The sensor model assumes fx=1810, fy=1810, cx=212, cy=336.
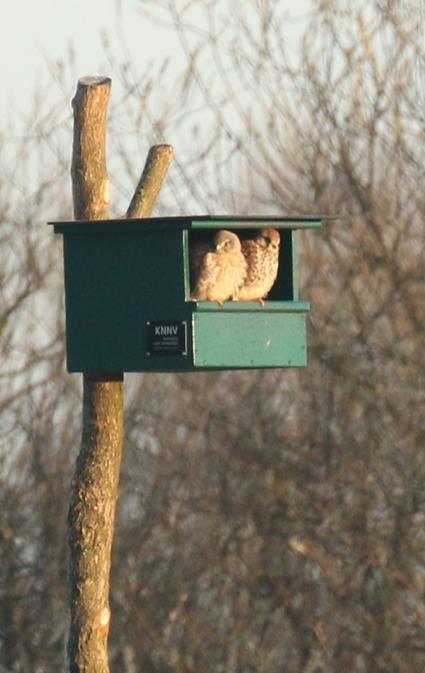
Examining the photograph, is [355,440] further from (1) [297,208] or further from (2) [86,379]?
(2) [86,379]

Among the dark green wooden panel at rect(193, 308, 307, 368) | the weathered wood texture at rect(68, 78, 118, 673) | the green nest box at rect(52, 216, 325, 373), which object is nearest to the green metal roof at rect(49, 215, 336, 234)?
the green nest box at rect(52, 216, 325, 373)

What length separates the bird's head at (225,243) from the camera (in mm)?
5207

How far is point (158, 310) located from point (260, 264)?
40cm

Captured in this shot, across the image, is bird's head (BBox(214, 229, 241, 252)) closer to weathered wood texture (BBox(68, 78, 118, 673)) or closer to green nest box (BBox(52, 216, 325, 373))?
green nest box (BBox(52, 216, 325, 373))

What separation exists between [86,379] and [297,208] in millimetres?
4906

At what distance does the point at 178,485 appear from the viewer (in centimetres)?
1112

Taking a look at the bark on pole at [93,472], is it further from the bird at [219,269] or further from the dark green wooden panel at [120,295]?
the bird at [219,269]

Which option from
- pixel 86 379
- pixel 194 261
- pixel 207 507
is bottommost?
pixel 207 507

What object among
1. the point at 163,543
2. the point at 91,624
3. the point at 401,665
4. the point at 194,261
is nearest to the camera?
the point at 91,624

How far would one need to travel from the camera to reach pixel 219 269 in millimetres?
5141

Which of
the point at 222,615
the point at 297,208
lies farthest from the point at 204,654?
the point at 297,208

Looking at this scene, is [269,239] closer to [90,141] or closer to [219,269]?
[219,269]

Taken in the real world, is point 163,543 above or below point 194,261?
below

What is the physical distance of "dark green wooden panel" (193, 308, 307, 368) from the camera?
502 centimetres
